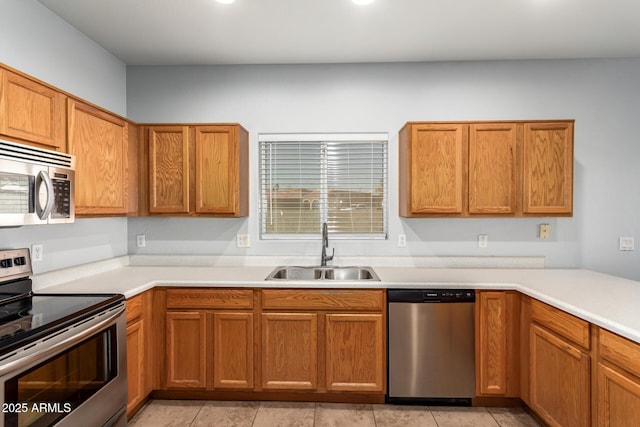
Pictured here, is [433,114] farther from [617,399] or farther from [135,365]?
[135,365]

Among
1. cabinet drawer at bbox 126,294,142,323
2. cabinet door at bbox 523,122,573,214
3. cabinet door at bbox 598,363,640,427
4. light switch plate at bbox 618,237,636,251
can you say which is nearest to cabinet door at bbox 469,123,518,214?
cabinet door at bbox 523,122,573,214

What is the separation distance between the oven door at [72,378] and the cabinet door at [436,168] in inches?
87.2

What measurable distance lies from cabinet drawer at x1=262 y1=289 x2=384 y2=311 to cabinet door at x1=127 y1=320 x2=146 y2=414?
2.80 feet

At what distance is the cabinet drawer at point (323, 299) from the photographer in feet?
8.13

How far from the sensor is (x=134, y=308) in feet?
7.51

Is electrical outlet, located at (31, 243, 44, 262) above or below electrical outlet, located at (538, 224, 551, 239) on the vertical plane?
below

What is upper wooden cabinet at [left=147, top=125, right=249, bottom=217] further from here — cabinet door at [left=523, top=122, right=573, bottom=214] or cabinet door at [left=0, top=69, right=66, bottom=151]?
cabinet door at [left=523, top=122, right=573, bottom=214]

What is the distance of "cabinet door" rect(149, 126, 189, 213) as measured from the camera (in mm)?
2805

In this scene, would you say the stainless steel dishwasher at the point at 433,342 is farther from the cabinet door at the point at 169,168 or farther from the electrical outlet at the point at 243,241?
the cabinet door at the point at 169,168

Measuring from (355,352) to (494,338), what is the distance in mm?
981

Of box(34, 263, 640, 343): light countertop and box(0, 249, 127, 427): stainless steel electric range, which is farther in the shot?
box(34, 263, 640, 343): light countertop

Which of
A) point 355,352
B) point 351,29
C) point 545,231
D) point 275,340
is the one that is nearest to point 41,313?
point 275,340

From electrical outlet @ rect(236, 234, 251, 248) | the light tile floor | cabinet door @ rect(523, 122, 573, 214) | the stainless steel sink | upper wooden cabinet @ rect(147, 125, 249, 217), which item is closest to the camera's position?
the light tile floor

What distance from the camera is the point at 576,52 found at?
2922 millimetres
